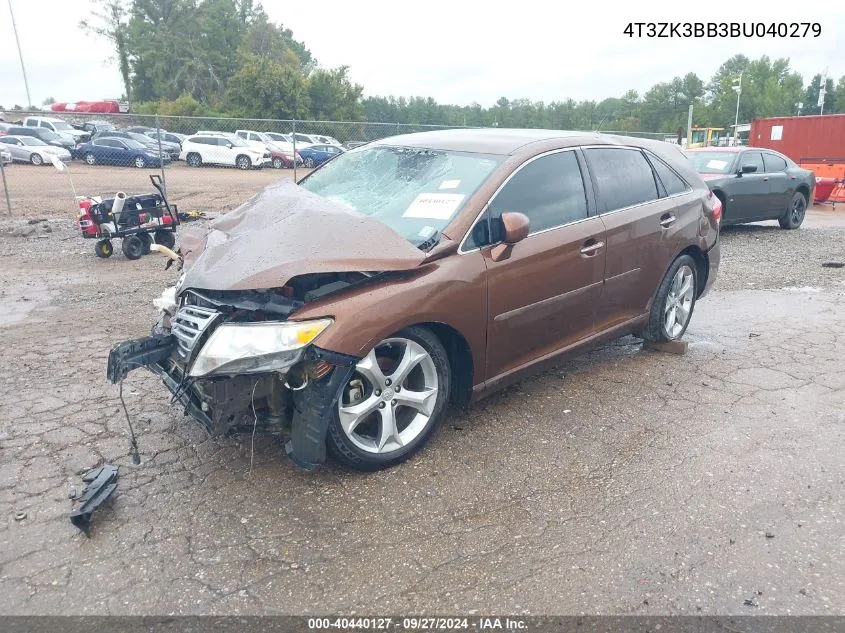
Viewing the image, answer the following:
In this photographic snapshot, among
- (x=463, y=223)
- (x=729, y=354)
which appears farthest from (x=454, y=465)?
(x=729, y=354)

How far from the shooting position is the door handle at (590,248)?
418 cm

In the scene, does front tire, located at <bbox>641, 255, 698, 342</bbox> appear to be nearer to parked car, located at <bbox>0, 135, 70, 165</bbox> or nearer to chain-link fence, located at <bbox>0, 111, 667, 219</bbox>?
chain-link fence, located at <bbox>0, 111, 667, 219</bbox>

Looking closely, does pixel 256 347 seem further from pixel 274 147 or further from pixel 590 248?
pixel 274 147

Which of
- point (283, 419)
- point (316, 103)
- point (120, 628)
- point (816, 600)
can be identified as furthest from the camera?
point (316, 103)

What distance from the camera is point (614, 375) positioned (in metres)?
4.81

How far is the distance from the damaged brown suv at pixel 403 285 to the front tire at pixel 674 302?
178mm

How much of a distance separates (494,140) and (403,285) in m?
1.50

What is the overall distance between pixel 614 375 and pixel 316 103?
156 feet

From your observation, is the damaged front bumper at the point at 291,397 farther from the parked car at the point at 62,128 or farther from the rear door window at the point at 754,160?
the parked car at the point at 62,128

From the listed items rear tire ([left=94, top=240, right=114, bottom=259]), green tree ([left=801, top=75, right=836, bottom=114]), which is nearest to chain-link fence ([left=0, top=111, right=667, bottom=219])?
→ rear tire ([left=94, top=240, right=114, bottom=259])

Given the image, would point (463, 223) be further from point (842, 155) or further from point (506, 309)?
point (842, 155)

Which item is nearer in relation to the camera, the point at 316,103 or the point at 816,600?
the point at 816,600

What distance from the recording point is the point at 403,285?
10.7 feet

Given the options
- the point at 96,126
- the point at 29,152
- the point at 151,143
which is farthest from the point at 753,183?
the point at 96,126
